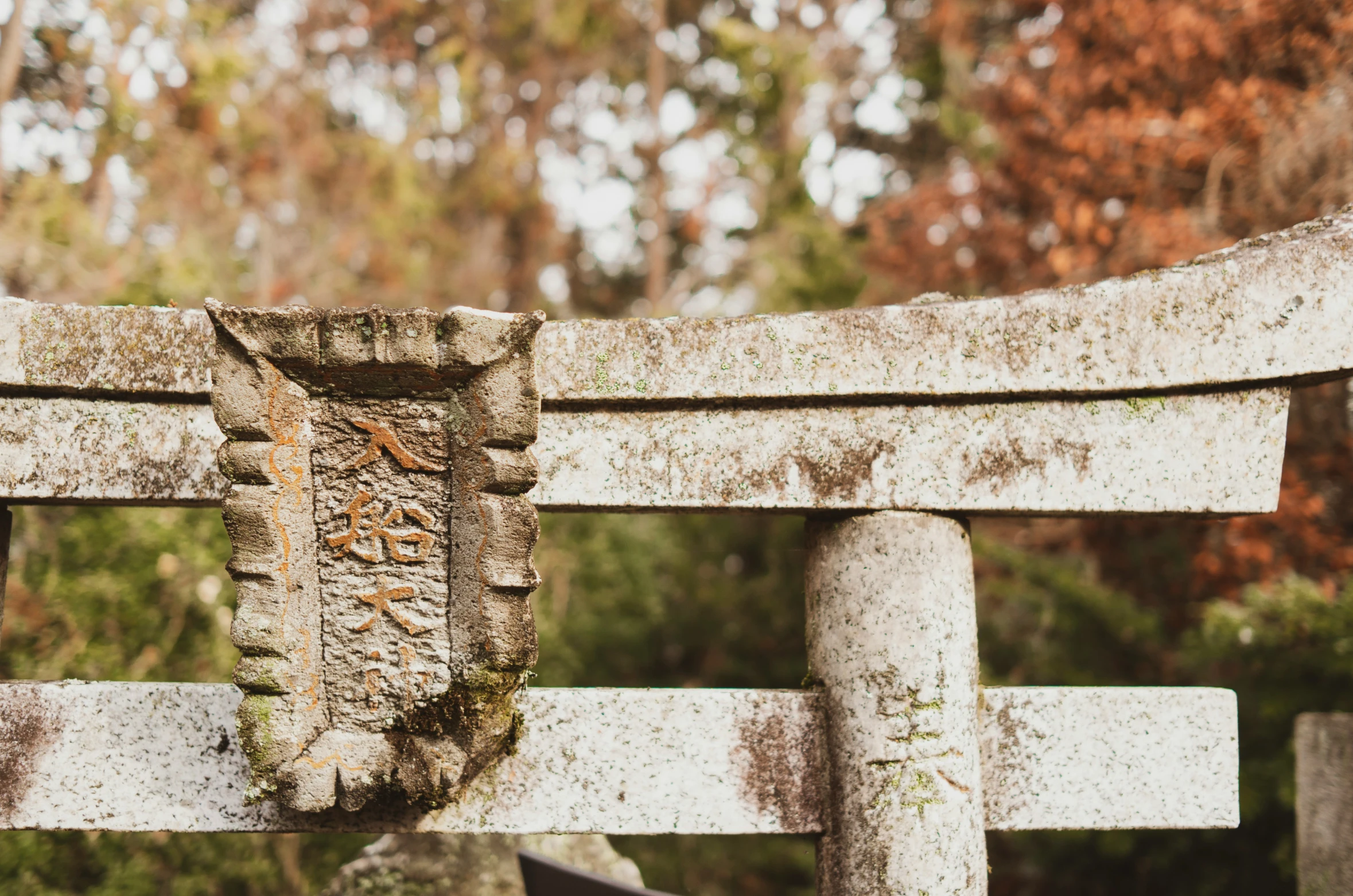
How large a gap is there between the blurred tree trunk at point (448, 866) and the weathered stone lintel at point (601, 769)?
0.73 metres

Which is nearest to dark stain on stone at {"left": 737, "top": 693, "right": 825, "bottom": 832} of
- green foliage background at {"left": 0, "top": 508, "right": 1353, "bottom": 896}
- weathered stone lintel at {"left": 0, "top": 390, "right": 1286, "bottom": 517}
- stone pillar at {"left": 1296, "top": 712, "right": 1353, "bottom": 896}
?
weathered stone lintel at {"left": 0, "top": 390, "right": 1286, "bottom": 517}

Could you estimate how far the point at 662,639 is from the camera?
18.6 ft

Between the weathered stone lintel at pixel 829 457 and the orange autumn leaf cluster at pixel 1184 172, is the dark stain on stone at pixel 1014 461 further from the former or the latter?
the orange autumn leaf cluster at pixel 1184 172

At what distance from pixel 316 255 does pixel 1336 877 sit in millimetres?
7807

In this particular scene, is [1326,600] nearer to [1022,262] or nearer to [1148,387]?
[1148,387]

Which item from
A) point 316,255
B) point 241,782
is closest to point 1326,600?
point 241,782

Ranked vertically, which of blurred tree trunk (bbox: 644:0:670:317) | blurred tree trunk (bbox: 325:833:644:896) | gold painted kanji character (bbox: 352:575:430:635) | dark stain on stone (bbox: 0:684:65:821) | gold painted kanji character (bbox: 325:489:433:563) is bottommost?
blurred tree trunk (bbox: 325:833:644:896)

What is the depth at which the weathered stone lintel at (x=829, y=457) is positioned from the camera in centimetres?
162

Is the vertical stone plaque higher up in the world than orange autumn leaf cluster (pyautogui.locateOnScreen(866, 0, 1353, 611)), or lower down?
lower down

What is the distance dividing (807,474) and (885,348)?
291mm

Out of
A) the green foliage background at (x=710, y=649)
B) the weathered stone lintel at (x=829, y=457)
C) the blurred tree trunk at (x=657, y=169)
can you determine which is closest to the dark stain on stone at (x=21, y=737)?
the weathered stone lintel at (x=829, y=457)

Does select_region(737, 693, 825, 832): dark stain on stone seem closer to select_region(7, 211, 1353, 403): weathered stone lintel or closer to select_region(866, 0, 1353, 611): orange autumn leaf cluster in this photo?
select_region(7, 211, 1353, 403): weathered stone lintel

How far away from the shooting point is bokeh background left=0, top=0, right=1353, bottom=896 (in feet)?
11.4

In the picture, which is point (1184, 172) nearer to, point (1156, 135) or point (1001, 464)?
point (1156, 135)
